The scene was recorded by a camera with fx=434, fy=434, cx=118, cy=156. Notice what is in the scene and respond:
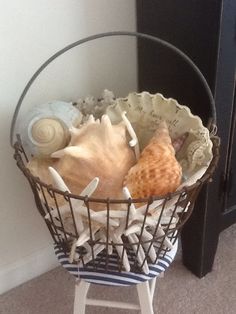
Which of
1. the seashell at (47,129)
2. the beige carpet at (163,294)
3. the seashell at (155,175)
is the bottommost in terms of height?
the beige carpet at (163,294)

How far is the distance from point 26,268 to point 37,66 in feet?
1.55

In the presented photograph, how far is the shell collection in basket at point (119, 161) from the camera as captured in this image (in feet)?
2.04

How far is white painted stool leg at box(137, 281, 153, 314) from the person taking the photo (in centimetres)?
78

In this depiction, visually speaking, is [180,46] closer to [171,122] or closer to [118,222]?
[171,122]

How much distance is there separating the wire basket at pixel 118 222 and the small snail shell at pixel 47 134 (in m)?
0.04

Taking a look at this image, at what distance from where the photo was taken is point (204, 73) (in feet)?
2.48

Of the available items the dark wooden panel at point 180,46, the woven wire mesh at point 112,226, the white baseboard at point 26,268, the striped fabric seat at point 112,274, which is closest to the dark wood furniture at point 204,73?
the dark wooden panel at point 180,46

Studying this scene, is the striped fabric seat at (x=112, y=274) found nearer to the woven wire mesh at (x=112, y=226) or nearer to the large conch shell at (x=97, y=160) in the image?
the woven wire mesh at (x=112, y=226)

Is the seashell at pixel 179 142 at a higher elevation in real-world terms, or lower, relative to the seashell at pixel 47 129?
lower

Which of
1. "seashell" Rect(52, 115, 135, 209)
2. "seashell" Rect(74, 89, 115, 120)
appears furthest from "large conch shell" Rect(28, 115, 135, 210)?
"seashell" Rect(74, 89, 115, 120)

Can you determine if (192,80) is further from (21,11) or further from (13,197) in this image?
(13,197)

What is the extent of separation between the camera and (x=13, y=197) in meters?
0.91

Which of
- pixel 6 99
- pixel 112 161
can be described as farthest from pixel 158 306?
pixel 6 99

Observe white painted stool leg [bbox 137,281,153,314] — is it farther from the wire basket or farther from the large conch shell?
the large conch shell
